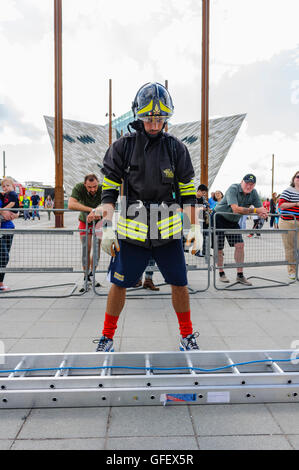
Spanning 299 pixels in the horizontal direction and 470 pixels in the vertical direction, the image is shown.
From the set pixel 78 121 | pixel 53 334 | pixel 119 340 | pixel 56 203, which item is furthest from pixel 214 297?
pixel 78 121

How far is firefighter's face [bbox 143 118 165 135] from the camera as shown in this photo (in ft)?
9.79

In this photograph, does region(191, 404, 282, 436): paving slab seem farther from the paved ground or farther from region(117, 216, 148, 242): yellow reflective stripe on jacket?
region(117, 216, 148, 242): yellow reflective stripe on jacket

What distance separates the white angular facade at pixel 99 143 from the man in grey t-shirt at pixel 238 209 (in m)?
39.0

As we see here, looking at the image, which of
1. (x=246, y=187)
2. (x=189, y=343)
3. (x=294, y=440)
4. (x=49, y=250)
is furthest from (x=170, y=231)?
(x=49, y=250)

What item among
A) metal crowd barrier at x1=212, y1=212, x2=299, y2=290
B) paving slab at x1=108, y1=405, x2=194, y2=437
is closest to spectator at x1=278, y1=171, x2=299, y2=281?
metal crowd barrier at x1=212, y1=212, x2=299, y2=290

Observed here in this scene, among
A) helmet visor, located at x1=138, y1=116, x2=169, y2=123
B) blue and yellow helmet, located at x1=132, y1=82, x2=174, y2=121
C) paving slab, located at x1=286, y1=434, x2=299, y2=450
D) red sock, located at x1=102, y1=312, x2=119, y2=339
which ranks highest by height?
blue and yellow helmet, located at x1=132, y1=82, x2=174, y2=121

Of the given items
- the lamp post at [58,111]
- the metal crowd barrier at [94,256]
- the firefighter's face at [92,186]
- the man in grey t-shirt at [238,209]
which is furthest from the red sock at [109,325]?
the lamp post at [58,111]

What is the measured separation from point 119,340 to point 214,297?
7.48 ft

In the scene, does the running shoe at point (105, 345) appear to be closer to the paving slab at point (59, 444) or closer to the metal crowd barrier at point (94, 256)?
the paving slab at point (59, 444)

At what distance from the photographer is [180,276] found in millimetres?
3059

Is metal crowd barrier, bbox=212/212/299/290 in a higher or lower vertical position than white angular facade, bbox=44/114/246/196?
lower

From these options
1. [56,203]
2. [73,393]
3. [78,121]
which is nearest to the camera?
[73,393]

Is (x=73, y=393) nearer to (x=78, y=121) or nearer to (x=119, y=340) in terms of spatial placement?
(x=119, y=340)

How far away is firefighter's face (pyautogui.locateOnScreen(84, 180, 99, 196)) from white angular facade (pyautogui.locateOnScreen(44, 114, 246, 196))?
39.9 m
